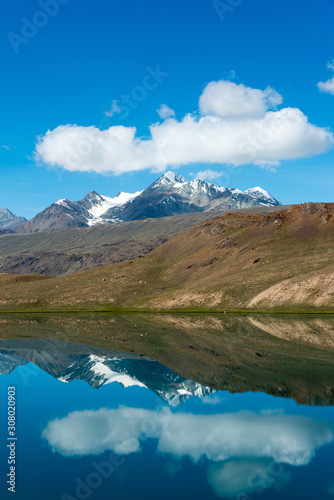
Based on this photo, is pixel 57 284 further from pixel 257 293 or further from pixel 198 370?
pixel 198 370

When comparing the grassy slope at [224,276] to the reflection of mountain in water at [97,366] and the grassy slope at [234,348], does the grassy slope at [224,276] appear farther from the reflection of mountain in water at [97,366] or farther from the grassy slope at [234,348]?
the reflection of mountain in water at [97,366]

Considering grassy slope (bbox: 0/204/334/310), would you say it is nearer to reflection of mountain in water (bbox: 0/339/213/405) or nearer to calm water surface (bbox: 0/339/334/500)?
reflection of mountain in water (bbox: 0/339/213/405)

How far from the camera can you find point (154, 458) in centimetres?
2575

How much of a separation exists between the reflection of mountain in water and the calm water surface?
399 mm

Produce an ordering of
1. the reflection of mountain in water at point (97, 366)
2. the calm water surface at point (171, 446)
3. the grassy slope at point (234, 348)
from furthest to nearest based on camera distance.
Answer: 1. the reflection of mountain in water at point (97, 366)
2. the grassy slope at point (234, 348)
3. the calm water surface at point (171, 446)

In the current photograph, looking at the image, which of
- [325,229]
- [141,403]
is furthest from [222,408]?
[325,229]

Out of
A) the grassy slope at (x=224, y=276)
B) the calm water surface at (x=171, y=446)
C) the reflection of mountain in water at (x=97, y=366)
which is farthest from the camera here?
the grassy slope at (x=224, y=276)

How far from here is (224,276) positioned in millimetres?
145625

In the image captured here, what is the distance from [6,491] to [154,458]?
821 centimetres

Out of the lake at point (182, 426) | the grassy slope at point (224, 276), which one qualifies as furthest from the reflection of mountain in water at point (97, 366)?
the grassy slope at point (224, 276)

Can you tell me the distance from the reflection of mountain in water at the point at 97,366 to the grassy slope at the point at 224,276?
58.6 metres

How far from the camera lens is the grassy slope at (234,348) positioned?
131 ft

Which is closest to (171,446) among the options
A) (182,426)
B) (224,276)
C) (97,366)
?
(182,426)

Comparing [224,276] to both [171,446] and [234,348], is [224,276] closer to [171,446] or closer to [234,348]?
[234,348]
